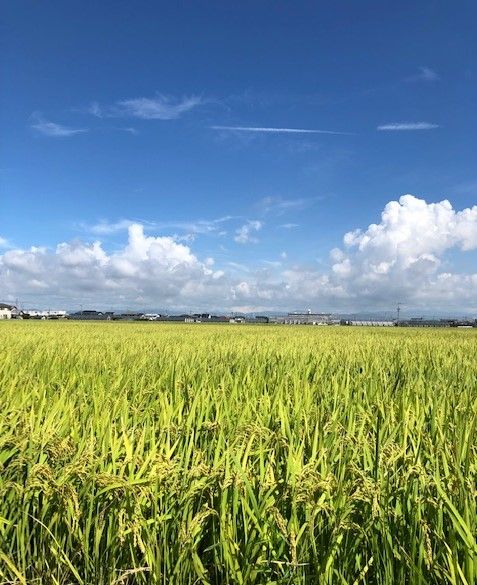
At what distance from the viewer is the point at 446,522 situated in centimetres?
173

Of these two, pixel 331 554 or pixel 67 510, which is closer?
pixel 331 554

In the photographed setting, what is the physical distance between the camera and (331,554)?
1.59 meters

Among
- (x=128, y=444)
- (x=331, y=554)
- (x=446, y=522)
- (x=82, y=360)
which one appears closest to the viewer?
(x=331, y=554)

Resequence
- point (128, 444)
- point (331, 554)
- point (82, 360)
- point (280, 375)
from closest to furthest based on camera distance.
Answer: point (331, 554), point (128, 444), point (280, 375), point (82, 360)

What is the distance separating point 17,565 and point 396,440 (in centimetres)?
184

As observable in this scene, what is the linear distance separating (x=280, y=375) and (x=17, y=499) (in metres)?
2.80

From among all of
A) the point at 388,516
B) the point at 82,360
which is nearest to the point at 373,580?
the point at 388,516

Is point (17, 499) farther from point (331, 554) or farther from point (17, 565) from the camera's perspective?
point (331, 554)

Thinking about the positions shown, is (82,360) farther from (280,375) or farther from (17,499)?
(17,499)

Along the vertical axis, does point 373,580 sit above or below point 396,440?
below

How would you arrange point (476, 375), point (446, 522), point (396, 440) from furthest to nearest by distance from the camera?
1. point (476, 375)
2. point (396, 440)
3. point (446, 522)

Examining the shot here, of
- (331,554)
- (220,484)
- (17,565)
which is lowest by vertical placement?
(17,565)

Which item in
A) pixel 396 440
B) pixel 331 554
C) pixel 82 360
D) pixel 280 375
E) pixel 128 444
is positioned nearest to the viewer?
pixel 331 554

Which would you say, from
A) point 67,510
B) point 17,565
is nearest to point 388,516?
point 67,510
